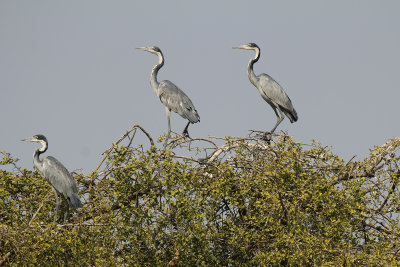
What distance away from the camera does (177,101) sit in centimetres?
1288

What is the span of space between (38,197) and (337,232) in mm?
3671

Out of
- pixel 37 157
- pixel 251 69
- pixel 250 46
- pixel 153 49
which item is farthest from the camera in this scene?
pixel 153 49

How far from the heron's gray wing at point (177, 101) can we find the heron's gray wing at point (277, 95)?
1408 mm

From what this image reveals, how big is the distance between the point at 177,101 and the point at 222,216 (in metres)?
4.98

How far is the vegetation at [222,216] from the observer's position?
24.4 ft

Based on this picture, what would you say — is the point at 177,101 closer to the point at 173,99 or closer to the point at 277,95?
the point at 173,99

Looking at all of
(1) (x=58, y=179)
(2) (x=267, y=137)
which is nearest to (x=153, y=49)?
(2) (x=267, y=137)

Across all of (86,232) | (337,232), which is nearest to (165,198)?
(86,232)

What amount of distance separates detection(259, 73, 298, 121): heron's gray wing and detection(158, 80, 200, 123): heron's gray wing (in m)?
1.41

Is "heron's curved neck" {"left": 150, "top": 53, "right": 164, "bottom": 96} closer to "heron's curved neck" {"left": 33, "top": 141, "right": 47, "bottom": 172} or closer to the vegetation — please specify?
"heron's curved neck" {"left": 33, "top": 141, "right": 47, "bottom": 172}

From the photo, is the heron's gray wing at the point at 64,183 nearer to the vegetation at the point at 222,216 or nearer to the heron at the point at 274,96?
the vegetation at the point at 222,216

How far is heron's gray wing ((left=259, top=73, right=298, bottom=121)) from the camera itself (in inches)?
504

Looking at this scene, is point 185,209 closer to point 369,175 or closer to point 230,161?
point 230,161

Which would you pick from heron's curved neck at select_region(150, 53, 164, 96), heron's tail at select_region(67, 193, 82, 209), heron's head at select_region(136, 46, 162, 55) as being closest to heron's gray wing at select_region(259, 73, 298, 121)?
heron's curved neck at select_region(150, 53, 164, 96)
